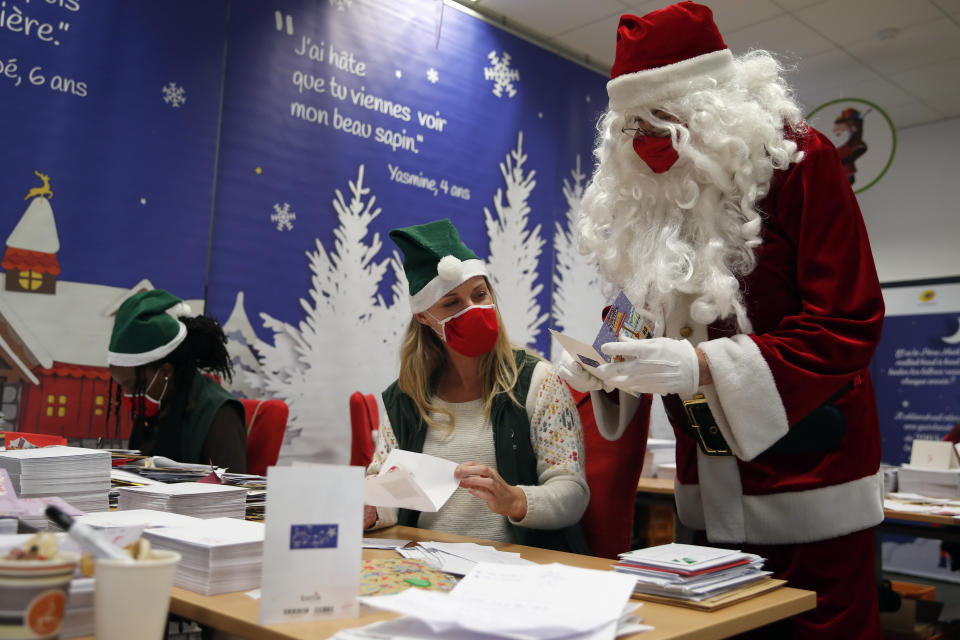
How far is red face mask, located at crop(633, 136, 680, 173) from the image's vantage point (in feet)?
5.52

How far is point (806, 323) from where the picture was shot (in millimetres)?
1423

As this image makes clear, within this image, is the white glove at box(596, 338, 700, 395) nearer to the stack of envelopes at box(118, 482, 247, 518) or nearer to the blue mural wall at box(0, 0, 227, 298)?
the stack of envelopes at box(118, 482, 247, 518)

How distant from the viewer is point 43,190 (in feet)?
10.1

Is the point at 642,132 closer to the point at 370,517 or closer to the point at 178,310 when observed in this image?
the point at 370,517

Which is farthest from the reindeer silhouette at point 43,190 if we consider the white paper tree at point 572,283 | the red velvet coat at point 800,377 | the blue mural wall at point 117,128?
the white paper tree at point 572,283

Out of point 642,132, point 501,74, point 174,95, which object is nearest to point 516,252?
point 501,74

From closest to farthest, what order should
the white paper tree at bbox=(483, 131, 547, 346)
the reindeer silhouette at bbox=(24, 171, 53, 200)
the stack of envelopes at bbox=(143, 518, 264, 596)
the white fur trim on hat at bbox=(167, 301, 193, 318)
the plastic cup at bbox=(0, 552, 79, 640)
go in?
the plastic cup at bbox=(0, 552, 79, 640) → the stack of envelopes at bbox=(143, 518, 264, 596) → the white fur trim on hat at bbox=(167, 301, 193, 318) → the reindeer silhouette at bbox=(24, 171, 53, 200) → the white paper tree at bbox=(483, 131, 547, 346)

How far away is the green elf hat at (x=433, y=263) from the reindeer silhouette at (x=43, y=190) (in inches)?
65.5

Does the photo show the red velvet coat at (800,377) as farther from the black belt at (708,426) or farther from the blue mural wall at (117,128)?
the blue mural wall at (117,128)

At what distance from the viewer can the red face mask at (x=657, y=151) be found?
66.2 inches

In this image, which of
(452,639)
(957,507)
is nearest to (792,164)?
(452,639)

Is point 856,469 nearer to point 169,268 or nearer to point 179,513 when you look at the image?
point 179,513

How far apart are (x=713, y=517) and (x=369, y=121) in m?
3.15

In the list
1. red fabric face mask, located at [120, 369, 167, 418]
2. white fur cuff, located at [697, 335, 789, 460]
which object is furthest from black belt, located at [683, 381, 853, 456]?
red fabric face mask, located at [120, 369, 167, 418]
